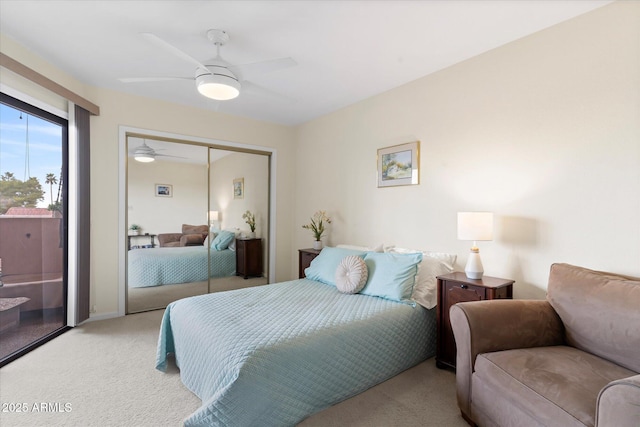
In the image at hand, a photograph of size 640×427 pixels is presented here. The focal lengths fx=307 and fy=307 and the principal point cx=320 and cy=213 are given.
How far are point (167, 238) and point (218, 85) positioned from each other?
2.45m

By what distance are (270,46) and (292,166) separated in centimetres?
256

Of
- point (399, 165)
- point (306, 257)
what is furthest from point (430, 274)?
point (306, 257)

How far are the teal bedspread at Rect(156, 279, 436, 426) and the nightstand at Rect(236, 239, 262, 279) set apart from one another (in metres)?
1.85

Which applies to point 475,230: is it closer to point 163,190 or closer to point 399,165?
point 399,165

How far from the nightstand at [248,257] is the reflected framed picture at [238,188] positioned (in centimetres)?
66

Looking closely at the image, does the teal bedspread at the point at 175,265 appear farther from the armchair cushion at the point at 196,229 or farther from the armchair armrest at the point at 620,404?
the armchair armrest at the point at 620,404

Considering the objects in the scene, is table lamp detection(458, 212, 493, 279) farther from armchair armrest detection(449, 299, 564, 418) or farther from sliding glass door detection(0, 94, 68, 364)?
sliding glass door detection(0, 94, 68, 364)

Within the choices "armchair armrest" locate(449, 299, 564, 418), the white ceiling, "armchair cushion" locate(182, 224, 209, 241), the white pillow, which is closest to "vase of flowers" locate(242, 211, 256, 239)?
"armchair cushion" locate(182, 224, 209, 241)

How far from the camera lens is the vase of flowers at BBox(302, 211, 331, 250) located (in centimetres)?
425

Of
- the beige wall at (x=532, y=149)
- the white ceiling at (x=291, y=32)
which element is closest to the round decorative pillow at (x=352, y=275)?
the beige wall at (x=532, y=149)

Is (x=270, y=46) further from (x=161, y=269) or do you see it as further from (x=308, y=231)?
(x=161, y=269)

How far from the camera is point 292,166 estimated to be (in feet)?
16.6

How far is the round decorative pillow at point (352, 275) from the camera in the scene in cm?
274

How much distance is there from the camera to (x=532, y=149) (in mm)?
2402
